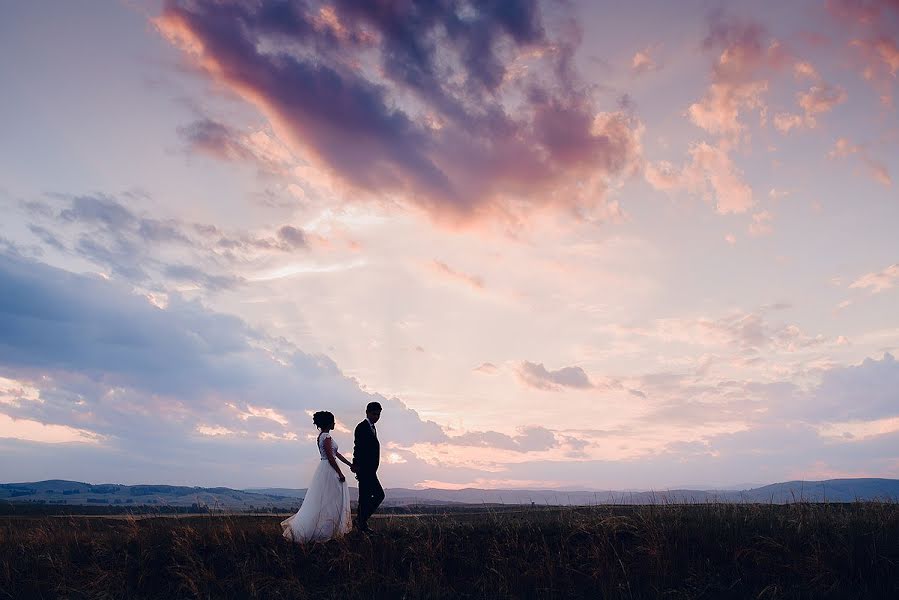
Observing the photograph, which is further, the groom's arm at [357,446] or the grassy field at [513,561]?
the groom's arm at [357,446]

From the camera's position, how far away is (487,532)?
50.1 ft

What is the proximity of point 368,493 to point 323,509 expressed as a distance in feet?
3.59

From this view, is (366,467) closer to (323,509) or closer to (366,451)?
(366,451)

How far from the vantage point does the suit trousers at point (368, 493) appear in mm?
15391

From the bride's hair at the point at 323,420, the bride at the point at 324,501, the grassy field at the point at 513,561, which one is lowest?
the grassy field at the point at 513,561

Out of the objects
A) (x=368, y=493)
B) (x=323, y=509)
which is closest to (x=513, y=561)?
(x=368, y=493)

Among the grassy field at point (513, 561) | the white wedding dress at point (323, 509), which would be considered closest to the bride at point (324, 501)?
the white wedding dress at point (323, 509)

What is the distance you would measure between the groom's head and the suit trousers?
1275 millimetres

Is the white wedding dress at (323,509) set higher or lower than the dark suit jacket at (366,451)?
lower

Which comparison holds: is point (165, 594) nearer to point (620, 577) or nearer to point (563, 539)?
point (563, 539)

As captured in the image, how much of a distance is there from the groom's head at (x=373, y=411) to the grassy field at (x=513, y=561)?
265 cm

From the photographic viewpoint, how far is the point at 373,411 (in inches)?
608

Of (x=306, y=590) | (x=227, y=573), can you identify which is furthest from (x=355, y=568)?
(x=227, y=573)

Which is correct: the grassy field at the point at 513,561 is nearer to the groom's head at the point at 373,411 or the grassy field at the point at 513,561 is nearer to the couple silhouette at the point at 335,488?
the couple silhouette at the point at 335,488
